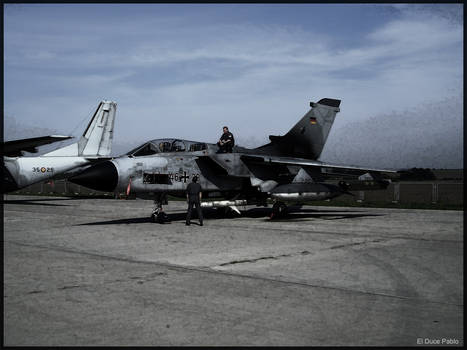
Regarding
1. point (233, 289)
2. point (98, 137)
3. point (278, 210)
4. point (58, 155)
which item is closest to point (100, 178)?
point (278, 210)

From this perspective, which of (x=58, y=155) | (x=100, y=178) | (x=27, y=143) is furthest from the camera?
(x=58, y=155)

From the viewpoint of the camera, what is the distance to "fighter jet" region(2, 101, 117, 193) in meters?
28.5

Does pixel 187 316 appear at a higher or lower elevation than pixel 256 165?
lower

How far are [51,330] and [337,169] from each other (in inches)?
610

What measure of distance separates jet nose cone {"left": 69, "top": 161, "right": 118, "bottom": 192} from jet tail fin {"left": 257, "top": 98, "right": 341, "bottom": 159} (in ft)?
25.6

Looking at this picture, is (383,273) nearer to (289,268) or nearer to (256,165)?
(289,268)

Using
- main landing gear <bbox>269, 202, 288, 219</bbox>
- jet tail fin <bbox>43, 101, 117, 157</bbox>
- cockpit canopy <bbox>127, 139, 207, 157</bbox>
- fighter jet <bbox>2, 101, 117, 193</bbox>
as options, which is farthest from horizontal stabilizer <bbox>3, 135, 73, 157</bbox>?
main landing gear <bbox>269, 202, 288, 219</bbox>

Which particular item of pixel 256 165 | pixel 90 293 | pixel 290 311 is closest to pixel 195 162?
pixel 256 165

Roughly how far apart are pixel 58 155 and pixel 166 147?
63.8ft

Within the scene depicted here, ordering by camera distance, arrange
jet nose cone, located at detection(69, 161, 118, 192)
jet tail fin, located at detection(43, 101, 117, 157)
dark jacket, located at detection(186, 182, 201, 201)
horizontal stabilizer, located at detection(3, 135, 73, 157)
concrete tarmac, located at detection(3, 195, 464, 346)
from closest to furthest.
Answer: concrete tarmac, located at detection(3, 195, 464, 346) → jet nose cone, located at detection(69, 161, 118, 192) → dark jacket, located at detection(186, 182, 201, 201) → horizontal stabilizer, located at detection(3, 135, 73, 157) → jet tail fin, located at detection(43, 101, 117, 157)

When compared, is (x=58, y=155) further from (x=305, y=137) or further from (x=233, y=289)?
(x=233, y=289)

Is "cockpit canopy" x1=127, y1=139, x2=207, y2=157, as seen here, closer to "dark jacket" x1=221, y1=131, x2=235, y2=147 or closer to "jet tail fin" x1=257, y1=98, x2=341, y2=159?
"dark jacket" x1=221, y1=131, x2=235, y2=147

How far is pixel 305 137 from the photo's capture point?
21.2 metres

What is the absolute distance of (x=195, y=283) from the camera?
752 cm
